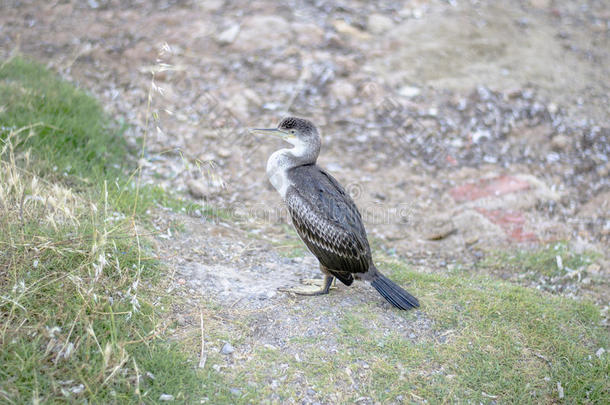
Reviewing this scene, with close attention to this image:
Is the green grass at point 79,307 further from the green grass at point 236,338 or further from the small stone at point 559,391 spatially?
the small stone at point 559,391

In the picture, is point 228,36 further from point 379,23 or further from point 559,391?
point 559,391

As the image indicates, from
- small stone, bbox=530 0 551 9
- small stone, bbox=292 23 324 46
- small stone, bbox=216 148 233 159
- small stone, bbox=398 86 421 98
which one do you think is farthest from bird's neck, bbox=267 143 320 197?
small stone, bbox=530 0 551 9

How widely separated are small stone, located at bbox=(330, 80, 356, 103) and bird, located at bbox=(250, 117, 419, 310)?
12.1 feet

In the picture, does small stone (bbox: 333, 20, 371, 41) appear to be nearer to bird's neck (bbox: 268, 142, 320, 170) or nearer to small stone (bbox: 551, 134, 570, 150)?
small stone (bbox: 551, 134, 570, 150)

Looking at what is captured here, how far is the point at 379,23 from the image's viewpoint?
10.1 meters

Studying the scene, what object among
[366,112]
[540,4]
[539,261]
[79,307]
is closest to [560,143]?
[539,261]

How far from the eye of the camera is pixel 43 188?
4.99 m

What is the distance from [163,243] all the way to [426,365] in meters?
2.79

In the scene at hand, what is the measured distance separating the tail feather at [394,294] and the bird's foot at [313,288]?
0.46 meters

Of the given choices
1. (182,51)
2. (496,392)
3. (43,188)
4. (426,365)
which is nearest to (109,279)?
(43,188)

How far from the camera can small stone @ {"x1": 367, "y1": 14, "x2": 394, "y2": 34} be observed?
9954mm

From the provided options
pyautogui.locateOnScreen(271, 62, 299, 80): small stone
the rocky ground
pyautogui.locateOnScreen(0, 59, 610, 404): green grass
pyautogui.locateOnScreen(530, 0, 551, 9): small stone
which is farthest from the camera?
pyautogui.locateOnScreen(530, 0, 551, 9): small stone

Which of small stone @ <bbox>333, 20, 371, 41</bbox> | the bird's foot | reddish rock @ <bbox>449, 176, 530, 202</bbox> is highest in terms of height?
small stone @ <bbox>333, 20, 371, 41</bbox>

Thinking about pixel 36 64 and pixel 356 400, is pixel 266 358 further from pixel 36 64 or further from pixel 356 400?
pixel 36 64
